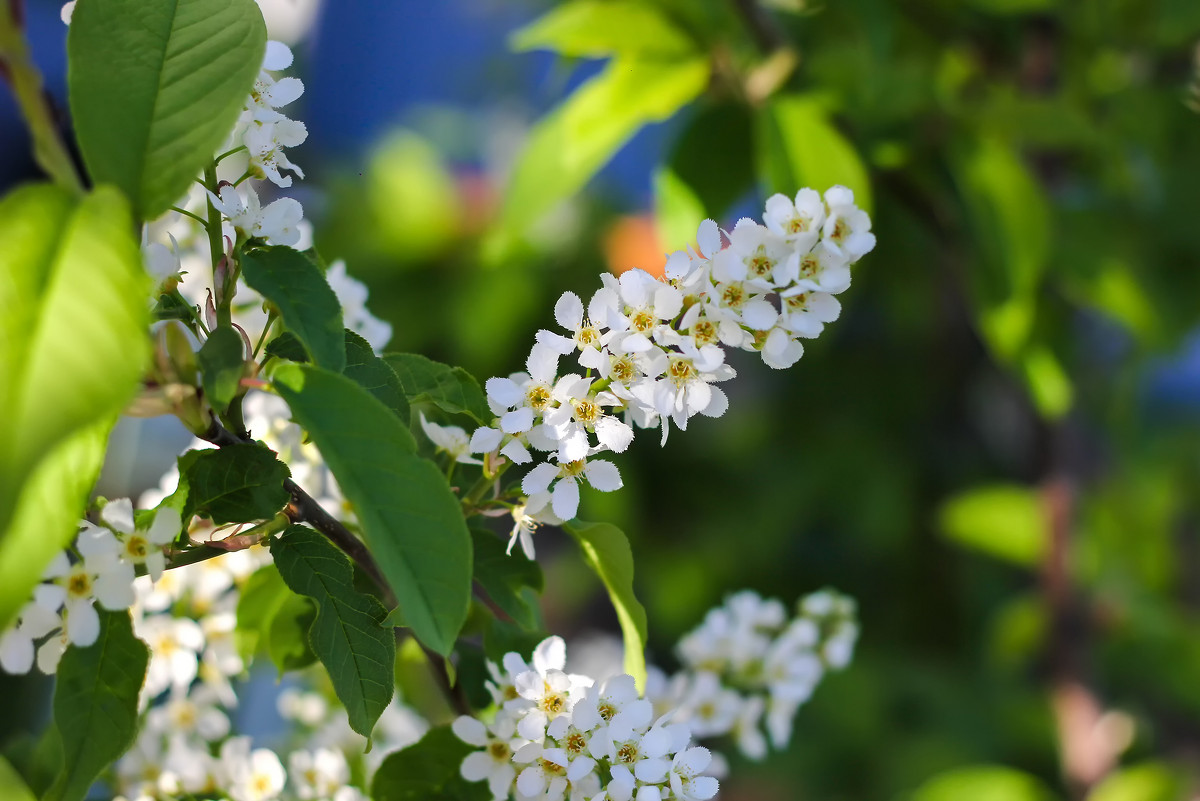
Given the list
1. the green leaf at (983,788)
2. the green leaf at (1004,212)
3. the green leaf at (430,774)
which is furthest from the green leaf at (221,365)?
the green leaf at (983,788)

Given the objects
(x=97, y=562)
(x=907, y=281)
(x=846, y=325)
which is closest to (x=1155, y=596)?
(x=907, y=281)

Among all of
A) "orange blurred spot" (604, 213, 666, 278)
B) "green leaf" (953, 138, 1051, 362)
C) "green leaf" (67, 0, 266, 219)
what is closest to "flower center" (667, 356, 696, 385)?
"green leaf" (67, 0, 266, 219)

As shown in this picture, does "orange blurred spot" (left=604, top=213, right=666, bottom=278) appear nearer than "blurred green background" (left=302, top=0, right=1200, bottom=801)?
No

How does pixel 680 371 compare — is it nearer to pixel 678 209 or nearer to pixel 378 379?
pixel 378 379

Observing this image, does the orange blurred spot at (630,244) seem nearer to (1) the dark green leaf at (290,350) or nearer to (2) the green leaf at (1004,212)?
(2) the green leaf at (1004,212)

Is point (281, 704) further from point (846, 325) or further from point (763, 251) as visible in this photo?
point (846, 325)

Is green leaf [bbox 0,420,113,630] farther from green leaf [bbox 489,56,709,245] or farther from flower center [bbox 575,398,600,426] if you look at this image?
green leaf [bbox 489,56,709,245]
